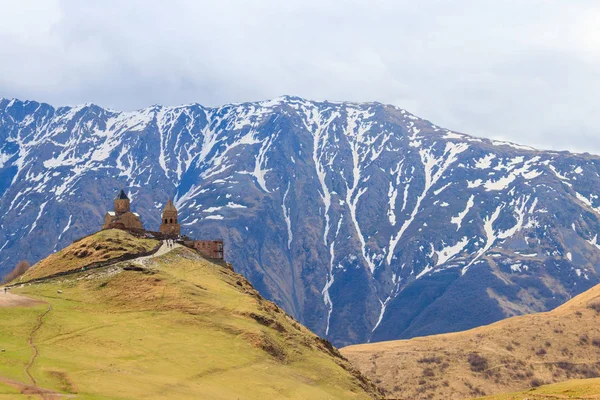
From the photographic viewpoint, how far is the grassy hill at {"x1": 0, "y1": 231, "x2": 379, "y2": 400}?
255 ft

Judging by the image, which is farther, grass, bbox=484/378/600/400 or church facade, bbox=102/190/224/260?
church facade, bbox=102/190/224/260

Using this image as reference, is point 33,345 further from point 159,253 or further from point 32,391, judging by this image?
point 159,253

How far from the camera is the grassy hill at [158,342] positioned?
3063 inches

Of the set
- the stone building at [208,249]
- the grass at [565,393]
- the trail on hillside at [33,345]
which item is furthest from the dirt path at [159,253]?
the grass at [565,393]

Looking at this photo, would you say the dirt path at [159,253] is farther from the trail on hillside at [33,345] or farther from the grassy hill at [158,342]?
the trail on hillside at [33,345]

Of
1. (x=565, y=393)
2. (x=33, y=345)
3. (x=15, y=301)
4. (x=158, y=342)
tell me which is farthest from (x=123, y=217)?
(x=565, y=393)

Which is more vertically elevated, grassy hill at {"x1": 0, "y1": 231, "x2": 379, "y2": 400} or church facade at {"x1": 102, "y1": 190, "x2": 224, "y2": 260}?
church facade at {"x1": 102, "y1": 190, "x2": 224, "y2": 260}

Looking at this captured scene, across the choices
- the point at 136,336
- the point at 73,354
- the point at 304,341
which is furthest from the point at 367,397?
the point at 73,354

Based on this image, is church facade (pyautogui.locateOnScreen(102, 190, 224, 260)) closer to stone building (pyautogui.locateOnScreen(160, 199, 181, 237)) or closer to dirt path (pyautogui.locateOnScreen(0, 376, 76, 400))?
stone building (pyautogui.locateOnScreen(160, 199, 181, 237))

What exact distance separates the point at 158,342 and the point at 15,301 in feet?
75.0

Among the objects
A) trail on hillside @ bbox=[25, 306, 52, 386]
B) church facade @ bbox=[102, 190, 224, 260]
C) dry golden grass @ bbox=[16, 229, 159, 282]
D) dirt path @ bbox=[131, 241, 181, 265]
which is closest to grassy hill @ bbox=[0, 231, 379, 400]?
trail on hillside @ bbox=[25, 306, 52, 386]

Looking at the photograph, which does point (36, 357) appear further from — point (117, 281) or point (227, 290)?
point (227, 290)

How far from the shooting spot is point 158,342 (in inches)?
3804

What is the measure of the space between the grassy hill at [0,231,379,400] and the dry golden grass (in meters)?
0.53
